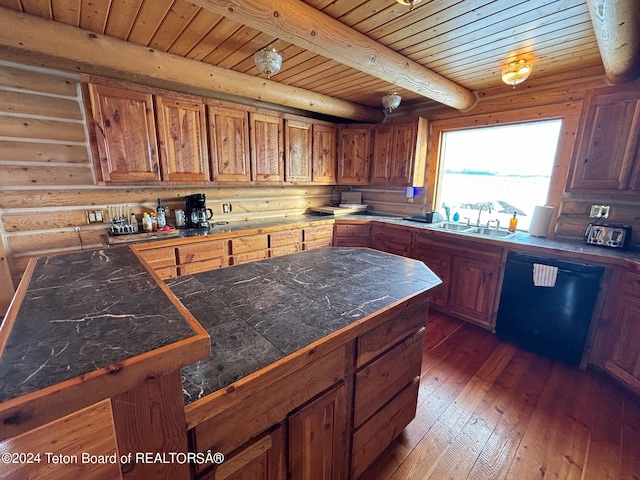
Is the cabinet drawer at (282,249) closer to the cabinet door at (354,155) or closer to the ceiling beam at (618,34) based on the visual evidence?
the cabinet door at (354,155)

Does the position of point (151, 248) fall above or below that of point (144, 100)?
below

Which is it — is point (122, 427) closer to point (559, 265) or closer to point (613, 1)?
point (613, 1)

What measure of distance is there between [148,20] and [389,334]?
94.6 inches

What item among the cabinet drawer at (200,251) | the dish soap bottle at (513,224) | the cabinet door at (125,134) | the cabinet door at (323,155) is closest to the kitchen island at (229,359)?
the cabinet drawer at (200,251)

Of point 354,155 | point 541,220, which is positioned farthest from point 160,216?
point 541,220

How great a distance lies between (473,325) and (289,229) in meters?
2.26

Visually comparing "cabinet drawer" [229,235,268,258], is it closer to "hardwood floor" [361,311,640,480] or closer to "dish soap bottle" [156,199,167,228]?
"dish soap bottle" [156,199,167,228]

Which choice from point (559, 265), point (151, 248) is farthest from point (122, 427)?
point (559, 265)

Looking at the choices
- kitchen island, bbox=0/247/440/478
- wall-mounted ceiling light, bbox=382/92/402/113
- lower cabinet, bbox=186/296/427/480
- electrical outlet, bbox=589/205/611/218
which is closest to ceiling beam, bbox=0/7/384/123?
wall-mounted ceiling light, bbox=382/92/402/113

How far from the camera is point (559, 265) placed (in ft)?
7.57

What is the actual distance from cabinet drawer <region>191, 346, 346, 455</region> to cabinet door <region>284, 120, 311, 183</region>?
9.08 feet

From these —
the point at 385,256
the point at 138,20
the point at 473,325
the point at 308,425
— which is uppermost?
the point at 138,20

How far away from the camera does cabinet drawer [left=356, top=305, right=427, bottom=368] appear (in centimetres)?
118

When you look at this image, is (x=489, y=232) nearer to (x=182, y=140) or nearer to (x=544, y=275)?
(x=544, y=275)
